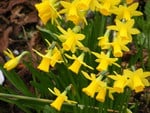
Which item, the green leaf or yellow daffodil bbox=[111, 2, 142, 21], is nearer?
yellow daffodil bbox=[111, 2, 142, 21]

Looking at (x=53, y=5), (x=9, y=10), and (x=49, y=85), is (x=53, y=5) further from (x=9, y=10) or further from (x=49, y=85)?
(x=9, y=10)

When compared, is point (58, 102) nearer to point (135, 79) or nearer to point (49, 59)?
point (49, 59)

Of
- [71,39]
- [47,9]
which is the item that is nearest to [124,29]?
[71,39]

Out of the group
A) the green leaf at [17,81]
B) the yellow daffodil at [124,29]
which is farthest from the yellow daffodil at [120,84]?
the green leaf at [17,81]

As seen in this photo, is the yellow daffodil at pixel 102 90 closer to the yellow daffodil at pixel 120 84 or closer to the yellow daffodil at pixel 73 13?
the yellow daffodil at pixel 120 84

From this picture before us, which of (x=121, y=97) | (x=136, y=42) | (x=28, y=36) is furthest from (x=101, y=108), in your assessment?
(x=28, y=36)

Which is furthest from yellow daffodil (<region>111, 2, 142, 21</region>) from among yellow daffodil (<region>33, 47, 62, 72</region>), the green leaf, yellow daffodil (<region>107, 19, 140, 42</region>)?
the green leaf

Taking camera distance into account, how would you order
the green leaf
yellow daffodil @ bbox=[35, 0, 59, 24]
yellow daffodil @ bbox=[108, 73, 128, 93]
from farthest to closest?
the green leaf
yellow daffodil @ bbox=[35, 0, 59, 24]
yellow daffodil @ bbox=[108, 73, 128, 93]

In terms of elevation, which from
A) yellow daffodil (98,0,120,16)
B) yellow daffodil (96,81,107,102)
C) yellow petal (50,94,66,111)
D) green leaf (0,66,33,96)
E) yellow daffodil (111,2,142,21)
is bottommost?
green leaf (0,66,33,96)

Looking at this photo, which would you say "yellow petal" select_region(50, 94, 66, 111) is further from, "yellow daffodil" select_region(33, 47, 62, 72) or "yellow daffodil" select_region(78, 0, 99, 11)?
"yellow daffodil" select_region(78, 0, 99, 11)
